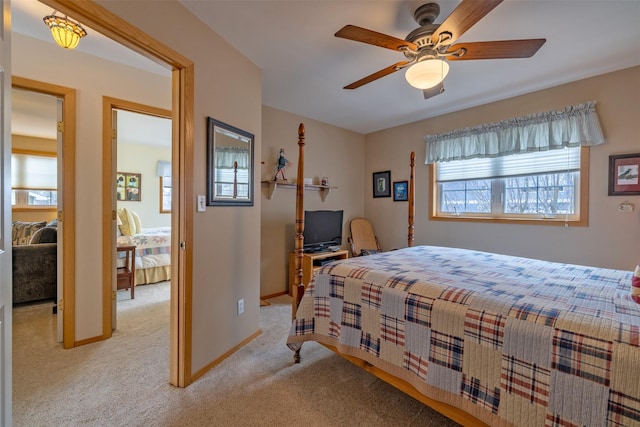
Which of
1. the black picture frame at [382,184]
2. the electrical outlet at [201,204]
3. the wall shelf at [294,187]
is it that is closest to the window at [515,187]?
the black picture frame at [382,184]

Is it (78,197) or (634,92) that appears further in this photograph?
(634,92)

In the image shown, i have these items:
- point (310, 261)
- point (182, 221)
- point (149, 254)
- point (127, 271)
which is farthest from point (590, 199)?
point (149, 254)

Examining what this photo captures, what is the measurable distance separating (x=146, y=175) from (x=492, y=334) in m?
6.79

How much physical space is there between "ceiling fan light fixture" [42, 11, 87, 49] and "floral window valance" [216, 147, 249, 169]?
44.1 inches

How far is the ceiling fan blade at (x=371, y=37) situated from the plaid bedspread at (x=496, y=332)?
1413 mm

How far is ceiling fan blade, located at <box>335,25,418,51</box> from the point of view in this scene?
1549 millimetres

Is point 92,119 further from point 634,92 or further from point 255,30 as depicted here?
point 634,92

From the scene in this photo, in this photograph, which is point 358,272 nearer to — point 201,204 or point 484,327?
point 484,327

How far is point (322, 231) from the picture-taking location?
3.80m

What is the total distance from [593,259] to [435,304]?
250cm

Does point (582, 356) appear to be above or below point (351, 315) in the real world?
above

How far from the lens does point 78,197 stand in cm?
220

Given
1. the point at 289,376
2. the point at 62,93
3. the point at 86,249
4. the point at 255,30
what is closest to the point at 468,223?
the point at 289,376

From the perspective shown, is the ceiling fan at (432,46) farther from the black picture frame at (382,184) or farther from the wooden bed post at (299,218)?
the black picture frame at (382,184)
